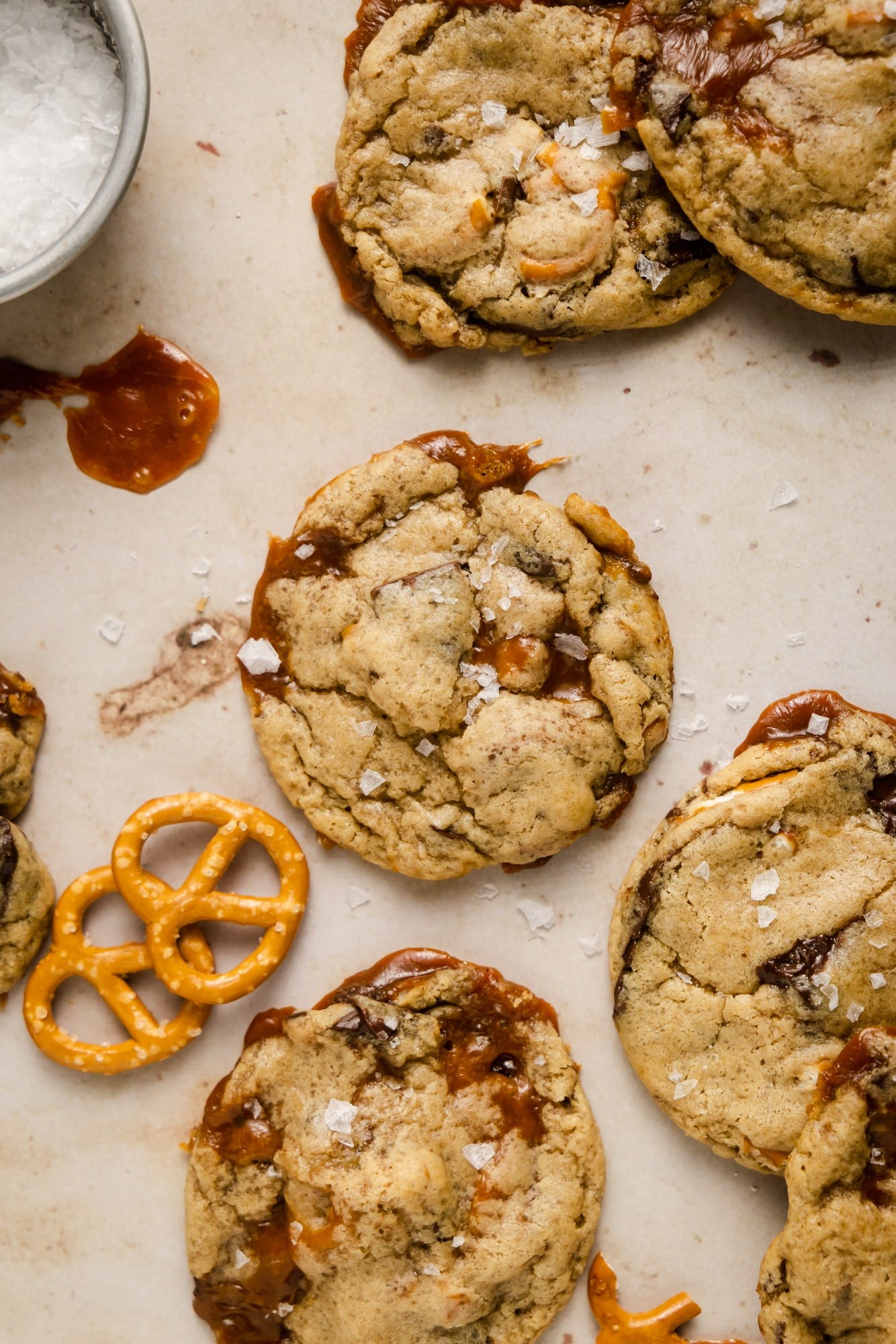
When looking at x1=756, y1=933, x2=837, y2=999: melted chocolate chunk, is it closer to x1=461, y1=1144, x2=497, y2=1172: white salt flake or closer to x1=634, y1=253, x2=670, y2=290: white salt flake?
x1=461, y1=1144, x2=497, y2=1172: white salt flake

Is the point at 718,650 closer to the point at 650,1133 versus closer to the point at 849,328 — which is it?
the point at 849,328

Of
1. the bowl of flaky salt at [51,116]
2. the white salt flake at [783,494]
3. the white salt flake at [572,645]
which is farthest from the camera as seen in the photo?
the white salt flake at [783,494]

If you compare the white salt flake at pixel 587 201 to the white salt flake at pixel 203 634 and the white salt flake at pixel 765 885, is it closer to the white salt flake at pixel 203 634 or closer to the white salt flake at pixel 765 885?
the white salt flake at pixel 203 634

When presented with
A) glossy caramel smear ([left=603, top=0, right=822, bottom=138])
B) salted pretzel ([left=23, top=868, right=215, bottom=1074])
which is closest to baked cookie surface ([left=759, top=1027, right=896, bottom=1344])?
salted pretzel ([left=23, top=868, right=215, bottom=1074])

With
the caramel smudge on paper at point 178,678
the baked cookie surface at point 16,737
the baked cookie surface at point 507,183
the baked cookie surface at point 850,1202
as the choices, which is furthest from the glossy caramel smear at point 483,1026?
the baked cookie surface at point 507,183

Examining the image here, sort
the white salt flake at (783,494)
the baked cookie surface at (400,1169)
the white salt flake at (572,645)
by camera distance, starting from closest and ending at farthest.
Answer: the baked cookie surface at (400,1169), the white salt flake at (572,645), the white salt flake at (783,494)

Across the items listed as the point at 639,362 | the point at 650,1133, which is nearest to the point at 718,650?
the point at 639,362

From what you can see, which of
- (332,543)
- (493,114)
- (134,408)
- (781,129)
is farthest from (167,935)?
(781,129)
